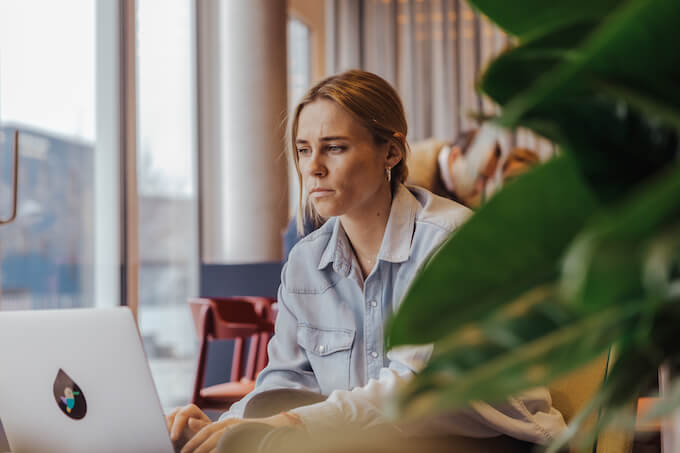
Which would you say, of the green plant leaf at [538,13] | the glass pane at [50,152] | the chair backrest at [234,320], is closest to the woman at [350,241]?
the green plant leaf at [538,13]

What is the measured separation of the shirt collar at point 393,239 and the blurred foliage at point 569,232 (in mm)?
1334

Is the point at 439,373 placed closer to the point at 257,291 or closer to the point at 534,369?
the point at 534,369

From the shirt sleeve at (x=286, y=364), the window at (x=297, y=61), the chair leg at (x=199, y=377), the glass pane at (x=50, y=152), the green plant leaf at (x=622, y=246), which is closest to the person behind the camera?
the green plant leaf at (x=622, y=246)

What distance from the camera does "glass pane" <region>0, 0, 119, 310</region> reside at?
12.0 ft

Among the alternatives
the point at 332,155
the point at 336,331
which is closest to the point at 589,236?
the point at 336,331

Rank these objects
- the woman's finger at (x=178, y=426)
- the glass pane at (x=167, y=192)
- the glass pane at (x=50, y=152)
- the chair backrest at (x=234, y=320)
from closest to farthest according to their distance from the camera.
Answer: the woman's finger at (x=178, y=426) → the chair backrest at (x=234, y=320) → the glass pane at (x=50, y=152) → the glass pane at (x=167, y=192)

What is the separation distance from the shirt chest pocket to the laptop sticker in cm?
57

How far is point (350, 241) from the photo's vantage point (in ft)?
5.74

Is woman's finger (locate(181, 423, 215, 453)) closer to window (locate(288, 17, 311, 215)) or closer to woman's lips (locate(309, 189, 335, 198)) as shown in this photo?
woman's lips (locate(309, 189, 335, 198))

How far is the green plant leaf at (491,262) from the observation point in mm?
238

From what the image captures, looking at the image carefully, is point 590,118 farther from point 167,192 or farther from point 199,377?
point 167,192

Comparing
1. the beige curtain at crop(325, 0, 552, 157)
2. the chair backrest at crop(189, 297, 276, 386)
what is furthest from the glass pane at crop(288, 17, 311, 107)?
the chair backrest at crop(189, 297, 276, 386)

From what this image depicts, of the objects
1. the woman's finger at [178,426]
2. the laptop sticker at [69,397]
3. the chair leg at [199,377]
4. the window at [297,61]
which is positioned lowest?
the chair leg at [199,377]

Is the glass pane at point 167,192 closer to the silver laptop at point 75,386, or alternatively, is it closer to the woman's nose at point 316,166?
the woman's nose at point 316,166
